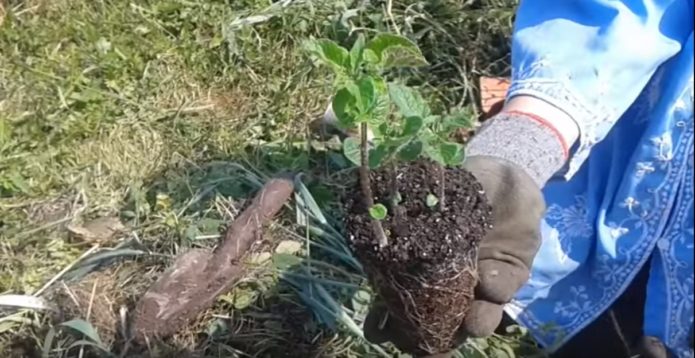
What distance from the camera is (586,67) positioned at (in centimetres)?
151

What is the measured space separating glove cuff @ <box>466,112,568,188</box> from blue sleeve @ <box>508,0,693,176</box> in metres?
0.04

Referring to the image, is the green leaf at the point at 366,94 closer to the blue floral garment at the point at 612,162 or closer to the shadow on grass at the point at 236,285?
the blue floral garment at the point at 612,162

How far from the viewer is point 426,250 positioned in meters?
1.29

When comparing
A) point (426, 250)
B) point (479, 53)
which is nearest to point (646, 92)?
point (426, 250)

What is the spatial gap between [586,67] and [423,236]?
35 centimetres

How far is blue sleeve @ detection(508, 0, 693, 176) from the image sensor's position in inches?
59.4

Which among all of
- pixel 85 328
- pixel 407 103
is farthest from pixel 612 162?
pixel 85 328

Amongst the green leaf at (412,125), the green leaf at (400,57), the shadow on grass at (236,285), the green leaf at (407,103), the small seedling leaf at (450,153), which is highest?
the green leaf at (400,57)

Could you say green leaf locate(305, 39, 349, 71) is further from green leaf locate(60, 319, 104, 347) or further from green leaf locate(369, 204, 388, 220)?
green leaf locate(60, 319, 104, 347)

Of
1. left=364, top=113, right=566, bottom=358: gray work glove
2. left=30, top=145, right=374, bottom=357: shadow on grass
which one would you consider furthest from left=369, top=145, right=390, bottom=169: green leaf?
left=30, top=145, right=374, bottom=357: shadow on grass

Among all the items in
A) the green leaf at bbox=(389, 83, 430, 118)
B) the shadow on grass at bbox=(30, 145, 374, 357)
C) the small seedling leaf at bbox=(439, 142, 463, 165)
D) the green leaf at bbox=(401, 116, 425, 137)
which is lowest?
the shadow on grass at bbox=(30, 145, 374, 357)

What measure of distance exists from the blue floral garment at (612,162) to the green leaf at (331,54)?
34cm

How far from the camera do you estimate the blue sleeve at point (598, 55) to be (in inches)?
59.4

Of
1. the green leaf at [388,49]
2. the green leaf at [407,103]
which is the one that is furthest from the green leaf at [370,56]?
the green leaf at [407,103]
